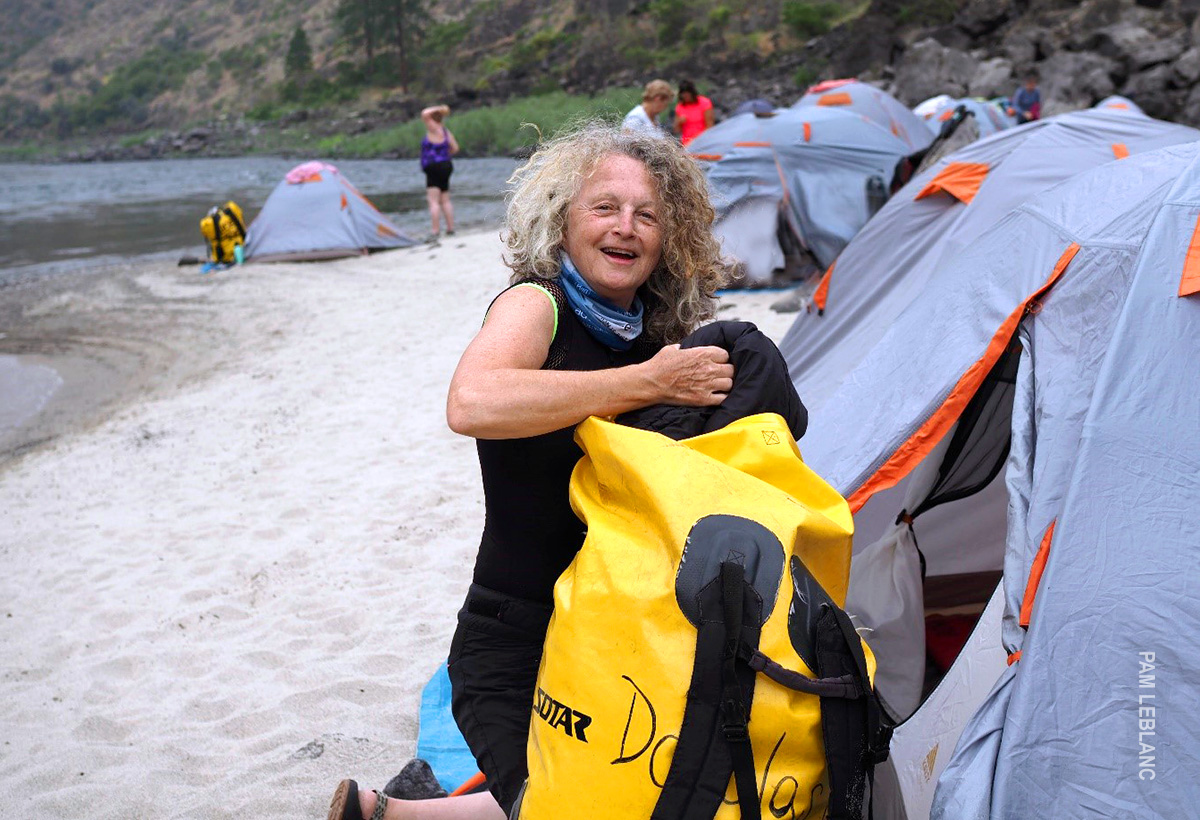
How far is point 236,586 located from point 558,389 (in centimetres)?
297

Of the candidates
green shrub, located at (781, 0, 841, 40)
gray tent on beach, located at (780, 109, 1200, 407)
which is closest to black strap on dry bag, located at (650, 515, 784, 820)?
gray tent on beach, located at (780, 109, 1200, 407)

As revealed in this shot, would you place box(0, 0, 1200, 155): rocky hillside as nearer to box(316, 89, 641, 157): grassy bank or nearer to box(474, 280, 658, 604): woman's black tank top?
box(316, 89, 641, 157): grassy bank

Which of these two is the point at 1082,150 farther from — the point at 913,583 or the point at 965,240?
the point at 913,583

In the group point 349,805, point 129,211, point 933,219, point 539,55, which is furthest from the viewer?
point 539,55

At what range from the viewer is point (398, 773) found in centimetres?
292

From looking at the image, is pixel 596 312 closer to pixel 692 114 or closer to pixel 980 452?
pixel 980 452

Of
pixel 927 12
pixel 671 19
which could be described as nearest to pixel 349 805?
pixel 927 12

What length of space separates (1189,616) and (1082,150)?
3158 millimetres

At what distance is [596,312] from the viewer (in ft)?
6.49

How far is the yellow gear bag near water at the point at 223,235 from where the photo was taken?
1299 cm

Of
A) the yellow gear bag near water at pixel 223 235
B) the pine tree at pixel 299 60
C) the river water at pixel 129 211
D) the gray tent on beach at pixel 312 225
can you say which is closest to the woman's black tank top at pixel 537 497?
the river water at pixel 129 211

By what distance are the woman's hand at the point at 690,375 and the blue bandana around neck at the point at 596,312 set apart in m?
0.23

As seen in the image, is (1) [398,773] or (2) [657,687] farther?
(1) [398,773]

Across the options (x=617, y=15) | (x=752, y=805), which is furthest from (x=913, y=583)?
(x=617, y=15)
